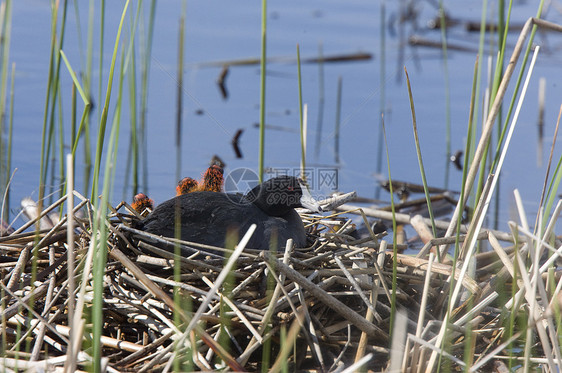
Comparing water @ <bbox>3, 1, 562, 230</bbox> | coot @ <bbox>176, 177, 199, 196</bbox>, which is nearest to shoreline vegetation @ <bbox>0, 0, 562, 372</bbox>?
coot @ <bbox>176, 177, 199, 196</bbox>

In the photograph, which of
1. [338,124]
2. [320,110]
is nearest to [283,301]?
[338,124]

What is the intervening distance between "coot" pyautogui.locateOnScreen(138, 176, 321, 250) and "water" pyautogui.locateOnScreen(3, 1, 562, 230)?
96 centimetres

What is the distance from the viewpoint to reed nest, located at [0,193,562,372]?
240cm

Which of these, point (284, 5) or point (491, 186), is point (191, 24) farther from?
point (491, 186)

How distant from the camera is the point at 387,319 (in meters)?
2.70

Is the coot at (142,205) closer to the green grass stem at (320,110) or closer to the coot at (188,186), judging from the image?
the coot at (188,186)

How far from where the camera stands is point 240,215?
3188 millimetres

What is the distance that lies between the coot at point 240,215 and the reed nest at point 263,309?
109mm

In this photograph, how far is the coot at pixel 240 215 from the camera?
120 inches

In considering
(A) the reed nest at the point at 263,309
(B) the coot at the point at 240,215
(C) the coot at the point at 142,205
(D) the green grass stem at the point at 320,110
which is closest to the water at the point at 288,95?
(D) the green grass stem at the point at 320,110

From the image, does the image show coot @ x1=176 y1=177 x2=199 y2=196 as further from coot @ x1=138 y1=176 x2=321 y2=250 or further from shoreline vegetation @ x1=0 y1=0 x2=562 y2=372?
shoreline vegetation @ x1=0 y1=0 x2=562 y2=372

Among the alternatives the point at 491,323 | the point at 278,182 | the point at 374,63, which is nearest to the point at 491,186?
the point at 491,323

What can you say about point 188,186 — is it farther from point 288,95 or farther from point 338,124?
point 288,95

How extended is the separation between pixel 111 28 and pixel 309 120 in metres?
2.67
